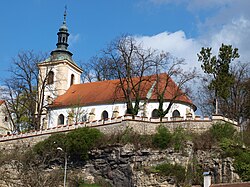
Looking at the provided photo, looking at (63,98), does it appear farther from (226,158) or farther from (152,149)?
(226,158)

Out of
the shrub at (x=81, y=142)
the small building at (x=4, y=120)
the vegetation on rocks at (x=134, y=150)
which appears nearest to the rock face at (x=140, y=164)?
the vegetation on rocks at (x=134, y=150)

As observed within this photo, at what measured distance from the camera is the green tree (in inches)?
1826

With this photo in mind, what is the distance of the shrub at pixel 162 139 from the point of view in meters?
40.8

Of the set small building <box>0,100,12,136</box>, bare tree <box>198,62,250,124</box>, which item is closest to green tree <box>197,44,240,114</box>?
bare tree <box>198,62,250,124</box>

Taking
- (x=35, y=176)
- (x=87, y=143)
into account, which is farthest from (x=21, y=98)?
(x=35, y=176)

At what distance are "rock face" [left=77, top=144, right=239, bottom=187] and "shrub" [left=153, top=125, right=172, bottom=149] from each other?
0.64 m

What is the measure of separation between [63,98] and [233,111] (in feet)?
71.4

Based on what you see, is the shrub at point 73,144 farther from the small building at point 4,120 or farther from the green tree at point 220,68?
the small building at point 4,120

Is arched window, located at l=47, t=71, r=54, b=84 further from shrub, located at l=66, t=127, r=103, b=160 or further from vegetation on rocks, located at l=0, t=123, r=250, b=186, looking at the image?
shrub, located at l=66, t=127, r=103, b=160

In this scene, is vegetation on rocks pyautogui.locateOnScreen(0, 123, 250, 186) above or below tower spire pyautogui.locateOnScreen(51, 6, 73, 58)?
below

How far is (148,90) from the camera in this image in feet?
173

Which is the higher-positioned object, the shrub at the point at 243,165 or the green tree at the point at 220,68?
the green tree at the point at 220,68

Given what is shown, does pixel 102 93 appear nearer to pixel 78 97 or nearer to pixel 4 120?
pixel 78 97

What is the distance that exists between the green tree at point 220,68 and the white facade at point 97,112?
506cm
